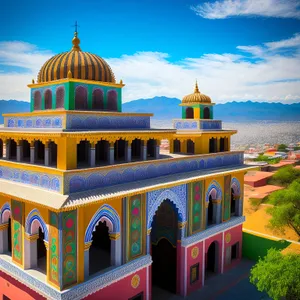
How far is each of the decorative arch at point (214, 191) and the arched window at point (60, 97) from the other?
703 cm

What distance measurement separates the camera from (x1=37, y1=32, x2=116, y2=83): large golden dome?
12.9m

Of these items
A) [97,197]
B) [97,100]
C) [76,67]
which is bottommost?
[97,197]

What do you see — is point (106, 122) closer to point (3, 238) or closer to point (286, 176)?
point (3, 238)

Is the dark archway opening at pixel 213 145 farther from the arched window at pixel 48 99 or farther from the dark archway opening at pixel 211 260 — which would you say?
the arched window at pixel 48 99

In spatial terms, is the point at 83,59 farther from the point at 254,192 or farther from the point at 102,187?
the point at 254,192

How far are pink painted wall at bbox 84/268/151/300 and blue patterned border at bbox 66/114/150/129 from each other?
16.9 feet

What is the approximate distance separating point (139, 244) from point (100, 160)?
3313 millimetres

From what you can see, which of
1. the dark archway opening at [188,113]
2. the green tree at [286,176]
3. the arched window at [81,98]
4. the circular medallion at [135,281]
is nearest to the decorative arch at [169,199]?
the circular medallion at [135,281]

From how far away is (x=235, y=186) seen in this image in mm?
16938

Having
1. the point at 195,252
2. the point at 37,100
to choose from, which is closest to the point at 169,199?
the point at 195,252

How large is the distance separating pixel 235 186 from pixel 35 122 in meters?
9.96

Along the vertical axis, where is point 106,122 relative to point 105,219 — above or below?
above

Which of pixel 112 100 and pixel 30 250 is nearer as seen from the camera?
pixel 30 250

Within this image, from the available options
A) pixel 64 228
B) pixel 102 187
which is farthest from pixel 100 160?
pixel 64 228
